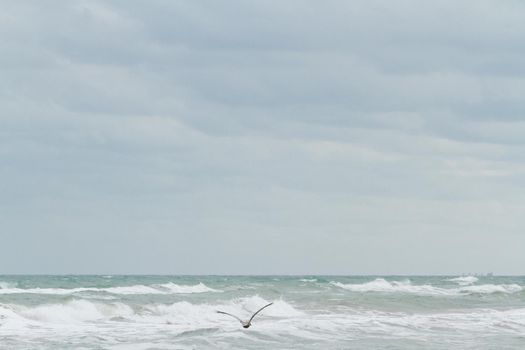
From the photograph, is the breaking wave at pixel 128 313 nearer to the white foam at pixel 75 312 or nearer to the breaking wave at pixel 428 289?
the white foam at pixel 75 312

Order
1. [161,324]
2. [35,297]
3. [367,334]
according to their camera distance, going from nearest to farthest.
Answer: [367,334] < [161,324] < [35,297]

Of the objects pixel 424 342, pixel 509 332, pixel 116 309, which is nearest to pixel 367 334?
pixel 424 342

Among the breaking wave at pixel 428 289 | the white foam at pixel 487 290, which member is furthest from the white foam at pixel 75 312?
the white foam at pixel 487 290

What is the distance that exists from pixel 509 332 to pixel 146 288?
93.5 feet

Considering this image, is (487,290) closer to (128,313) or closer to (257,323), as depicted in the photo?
(128,313)

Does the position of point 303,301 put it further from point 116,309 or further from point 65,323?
point 65,323

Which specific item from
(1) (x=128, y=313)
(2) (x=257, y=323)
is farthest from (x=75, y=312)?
(2) (x=257, y=323)

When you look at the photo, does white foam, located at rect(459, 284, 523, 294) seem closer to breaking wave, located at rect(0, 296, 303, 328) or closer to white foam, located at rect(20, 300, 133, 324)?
breaking wave, located at rect(0, 296, 303, 328)

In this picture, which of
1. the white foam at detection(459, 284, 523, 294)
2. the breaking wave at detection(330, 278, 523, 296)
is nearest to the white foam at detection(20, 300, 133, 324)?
the breaking wave at detection(330, 278, 523, 296)

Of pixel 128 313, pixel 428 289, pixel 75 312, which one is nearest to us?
pixel 75 312

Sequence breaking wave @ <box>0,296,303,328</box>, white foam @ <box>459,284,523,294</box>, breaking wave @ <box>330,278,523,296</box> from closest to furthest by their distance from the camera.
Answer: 1. breaking wave @ <box>0,296,303,328</box>
2. white foam @ <box>459,284,523,294</box>
3. breaking wave @ <box>330,278,523,296</box>

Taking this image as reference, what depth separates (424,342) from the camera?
86.2 ft

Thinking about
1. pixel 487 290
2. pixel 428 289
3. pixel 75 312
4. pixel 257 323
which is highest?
pixel 428 289

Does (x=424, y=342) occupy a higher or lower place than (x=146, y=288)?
lower
